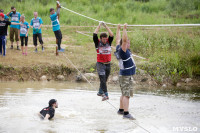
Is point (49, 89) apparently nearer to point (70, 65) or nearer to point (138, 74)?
point (70, 65)

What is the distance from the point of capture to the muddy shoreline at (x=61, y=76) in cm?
1240

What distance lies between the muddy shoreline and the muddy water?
0.62 m

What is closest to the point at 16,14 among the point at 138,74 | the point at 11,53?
the point at 11,53

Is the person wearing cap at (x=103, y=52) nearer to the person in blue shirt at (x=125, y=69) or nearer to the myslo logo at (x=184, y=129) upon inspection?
the person in blue shirt at (x=125, y=69)

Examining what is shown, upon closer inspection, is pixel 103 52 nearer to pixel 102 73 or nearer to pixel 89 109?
pixel 102 73

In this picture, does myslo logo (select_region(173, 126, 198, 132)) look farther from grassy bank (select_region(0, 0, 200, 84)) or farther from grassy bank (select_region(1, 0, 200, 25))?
grassy bank (select_region(1, 0, 200, 25))

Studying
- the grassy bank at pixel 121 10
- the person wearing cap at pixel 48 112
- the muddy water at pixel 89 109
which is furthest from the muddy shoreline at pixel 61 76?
the grassy bank at pixel 121 10

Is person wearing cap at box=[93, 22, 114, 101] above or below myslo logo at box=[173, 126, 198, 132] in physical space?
above

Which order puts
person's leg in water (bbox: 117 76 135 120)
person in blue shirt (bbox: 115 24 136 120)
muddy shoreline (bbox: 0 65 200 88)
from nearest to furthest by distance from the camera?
person in blue shirt (bbox: 115 24 136 120), person's leg in water (bbox: 117 76 135 120), muddy shoreline (bbox: 0 65 200 88)

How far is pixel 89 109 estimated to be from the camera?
8984 millimetres

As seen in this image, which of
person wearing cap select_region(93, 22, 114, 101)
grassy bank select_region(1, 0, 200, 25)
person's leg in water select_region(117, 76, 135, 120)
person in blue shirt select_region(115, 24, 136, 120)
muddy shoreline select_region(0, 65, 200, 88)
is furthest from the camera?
grassy bank select_region(1, 0, 200, 25)

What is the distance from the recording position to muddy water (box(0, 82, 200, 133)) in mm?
7445

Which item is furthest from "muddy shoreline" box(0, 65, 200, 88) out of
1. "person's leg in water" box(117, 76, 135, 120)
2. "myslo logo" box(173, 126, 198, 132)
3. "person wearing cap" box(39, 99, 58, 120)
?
"person's leg in water" box(117, 76, 135, 120)

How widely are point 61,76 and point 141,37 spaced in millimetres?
5263
